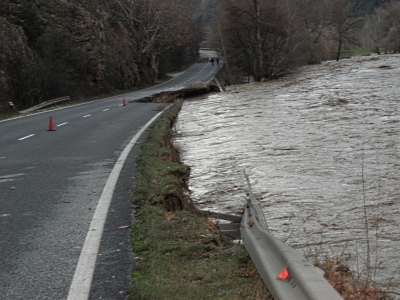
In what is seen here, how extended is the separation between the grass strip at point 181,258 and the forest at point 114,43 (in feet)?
88.6

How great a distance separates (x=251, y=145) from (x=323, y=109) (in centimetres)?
790

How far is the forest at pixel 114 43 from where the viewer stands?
127ft

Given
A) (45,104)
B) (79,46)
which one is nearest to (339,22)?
(79,46)

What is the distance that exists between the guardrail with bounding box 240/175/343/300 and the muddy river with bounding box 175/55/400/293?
18.7 inches

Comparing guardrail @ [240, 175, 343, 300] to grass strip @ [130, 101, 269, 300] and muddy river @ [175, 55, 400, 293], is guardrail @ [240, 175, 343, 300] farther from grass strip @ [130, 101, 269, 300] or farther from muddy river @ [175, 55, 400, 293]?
muddy river @ [175, 55, 400, 293]

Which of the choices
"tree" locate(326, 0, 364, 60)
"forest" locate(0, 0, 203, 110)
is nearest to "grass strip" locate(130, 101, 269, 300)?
"forest" locate(0, 0, 203, 110)

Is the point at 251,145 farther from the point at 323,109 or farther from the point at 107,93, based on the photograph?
the point at 107,93

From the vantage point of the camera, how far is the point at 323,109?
22.4 metres

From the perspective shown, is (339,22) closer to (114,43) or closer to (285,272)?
(114,43)

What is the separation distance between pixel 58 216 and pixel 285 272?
365 centimetres

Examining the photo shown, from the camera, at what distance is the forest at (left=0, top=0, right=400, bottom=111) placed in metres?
38.6

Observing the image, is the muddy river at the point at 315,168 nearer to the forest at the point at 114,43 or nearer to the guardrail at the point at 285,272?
the guardrail at the point at 285,272

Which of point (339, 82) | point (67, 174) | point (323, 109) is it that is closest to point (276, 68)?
point (339, 82)

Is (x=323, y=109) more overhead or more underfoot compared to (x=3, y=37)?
more underfoot
